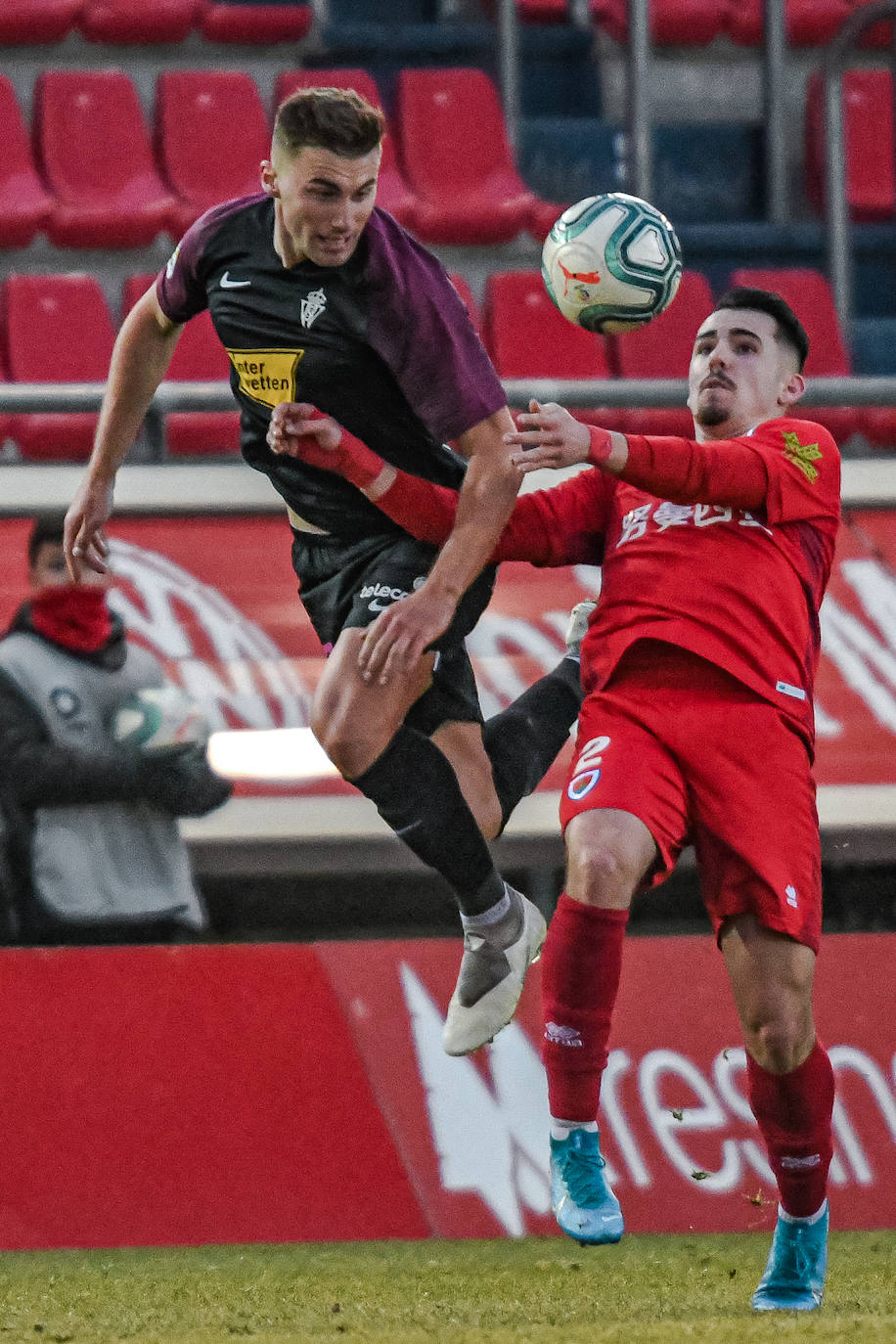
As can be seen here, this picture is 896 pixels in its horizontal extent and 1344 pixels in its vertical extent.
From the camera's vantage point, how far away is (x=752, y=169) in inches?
337

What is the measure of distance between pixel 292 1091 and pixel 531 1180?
67 centimetres

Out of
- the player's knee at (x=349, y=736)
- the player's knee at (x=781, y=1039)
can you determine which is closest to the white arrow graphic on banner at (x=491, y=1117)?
the player's knee at (x=781, y=1039)

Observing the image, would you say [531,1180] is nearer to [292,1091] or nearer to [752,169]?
[292,1091]

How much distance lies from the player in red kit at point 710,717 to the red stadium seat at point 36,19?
16.7 ft

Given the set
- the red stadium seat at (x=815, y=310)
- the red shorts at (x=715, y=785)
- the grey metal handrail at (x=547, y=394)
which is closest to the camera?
the red shorts at (x=715, y=785)

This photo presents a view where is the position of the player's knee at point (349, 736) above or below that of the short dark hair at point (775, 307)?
below

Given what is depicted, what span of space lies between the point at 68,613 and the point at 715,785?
82.1 inches

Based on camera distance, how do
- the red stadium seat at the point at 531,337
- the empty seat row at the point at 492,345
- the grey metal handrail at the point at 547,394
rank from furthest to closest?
the red stadium seat at the point at 531,337, the empty seat row at the point at 492,345, the grey metal handrail at the point at 547,394

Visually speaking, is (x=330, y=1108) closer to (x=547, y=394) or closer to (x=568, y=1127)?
(x=568, y=1127)

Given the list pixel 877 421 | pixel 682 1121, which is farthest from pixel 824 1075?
pixel 877 421

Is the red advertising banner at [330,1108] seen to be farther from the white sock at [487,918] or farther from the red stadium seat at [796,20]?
the red stadium seat at [796,20]

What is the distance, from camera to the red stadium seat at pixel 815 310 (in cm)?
734

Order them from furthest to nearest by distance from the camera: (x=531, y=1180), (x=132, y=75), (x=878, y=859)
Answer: (x=132, y=75)
(x=878, y=859)
(x=531, y=1180)

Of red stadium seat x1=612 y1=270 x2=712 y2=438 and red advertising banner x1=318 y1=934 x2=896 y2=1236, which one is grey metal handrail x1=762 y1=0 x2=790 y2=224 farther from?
red advertising banner x1=318 y1=934 x2=896 y2=1236
